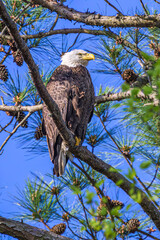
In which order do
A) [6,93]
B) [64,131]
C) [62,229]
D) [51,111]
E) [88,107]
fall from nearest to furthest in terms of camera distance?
1. [51,111]
2. [64,131]
3. [62,229]
4. [88,107]
5. [6,93]

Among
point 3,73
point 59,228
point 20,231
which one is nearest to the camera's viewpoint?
point 20,231

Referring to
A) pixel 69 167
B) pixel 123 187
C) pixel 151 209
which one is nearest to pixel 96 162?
pixel 123 187

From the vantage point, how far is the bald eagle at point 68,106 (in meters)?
2.85

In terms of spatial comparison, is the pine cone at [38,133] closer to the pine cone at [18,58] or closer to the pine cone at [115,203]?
the pine cone at [18,58]

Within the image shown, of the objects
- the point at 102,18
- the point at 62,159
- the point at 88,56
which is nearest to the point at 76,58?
the point at 88,56

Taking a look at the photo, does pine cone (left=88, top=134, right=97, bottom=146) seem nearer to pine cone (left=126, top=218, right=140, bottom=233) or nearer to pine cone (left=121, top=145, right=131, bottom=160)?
pine cone (left=121, top=145, right=131, bottom=160)

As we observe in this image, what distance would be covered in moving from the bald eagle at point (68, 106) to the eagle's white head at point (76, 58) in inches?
10.6

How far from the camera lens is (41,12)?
3615mm

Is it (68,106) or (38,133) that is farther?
(38,133)

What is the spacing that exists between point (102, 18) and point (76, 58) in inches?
26.7

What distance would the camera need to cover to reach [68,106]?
296 centimetres

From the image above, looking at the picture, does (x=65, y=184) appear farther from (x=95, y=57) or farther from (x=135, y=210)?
(x=95, y=57)

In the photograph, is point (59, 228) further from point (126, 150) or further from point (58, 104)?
point (58, 104)

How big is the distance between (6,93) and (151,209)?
1.64m
